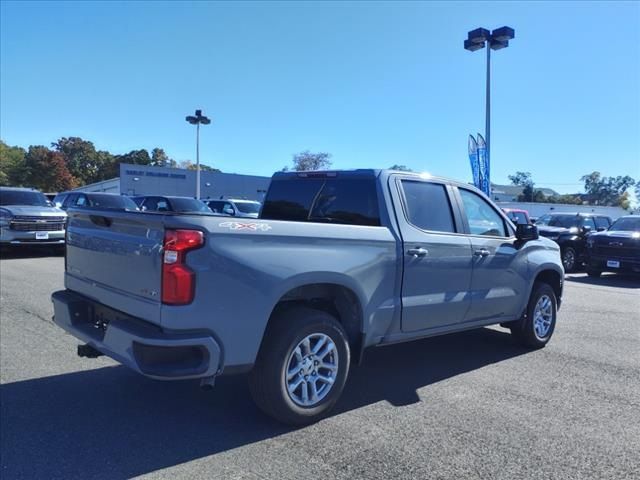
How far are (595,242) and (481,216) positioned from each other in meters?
10.8

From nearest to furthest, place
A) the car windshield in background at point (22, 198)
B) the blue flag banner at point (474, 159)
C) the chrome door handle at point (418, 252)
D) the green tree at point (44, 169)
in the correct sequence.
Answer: the chrome door handle at point (418, 252), the car windshield in background at point (22, 198), the blue flag banner at point (474, 159), the green tree at point (44, 169)

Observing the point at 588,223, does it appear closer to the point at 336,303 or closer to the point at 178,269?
the point at 336,303

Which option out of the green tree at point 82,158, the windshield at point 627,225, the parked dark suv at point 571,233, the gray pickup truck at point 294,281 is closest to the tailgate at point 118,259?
the gray pickup truck at point 294,281

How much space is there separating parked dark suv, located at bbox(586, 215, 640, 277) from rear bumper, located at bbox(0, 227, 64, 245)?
47.7ft

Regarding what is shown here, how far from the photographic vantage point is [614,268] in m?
14.2

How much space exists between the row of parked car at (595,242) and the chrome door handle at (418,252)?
1033 cm

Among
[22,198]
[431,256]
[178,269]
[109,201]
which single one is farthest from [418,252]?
[22,198]

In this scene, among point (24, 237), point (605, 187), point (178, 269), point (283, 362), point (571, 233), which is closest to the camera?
point (178, 269)

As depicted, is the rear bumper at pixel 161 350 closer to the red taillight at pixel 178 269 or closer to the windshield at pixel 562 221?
the red taillight at pixel 178 269

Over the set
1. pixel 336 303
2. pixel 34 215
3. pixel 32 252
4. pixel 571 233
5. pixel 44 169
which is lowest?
pixel 32 252

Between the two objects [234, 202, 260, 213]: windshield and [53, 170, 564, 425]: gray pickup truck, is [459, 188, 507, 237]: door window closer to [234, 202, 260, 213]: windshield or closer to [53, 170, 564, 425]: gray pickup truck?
[53, 170, 564, 425]: gray pickup truck

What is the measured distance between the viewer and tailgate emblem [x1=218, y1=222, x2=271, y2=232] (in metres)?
3.41

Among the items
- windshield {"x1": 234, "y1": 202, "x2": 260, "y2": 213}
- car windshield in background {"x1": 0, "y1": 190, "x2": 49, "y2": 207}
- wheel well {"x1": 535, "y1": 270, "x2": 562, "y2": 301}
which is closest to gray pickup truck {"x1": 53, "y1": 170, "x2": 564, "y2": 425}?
wheel well {"x1": 535, "y1": 270, "x2": 562, "y2": 301}

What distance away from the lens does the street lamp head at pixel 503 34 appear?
66.4 ft
